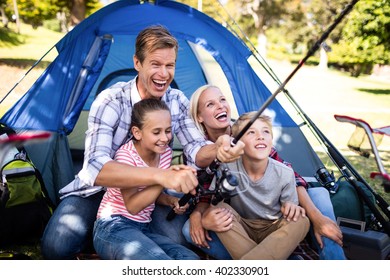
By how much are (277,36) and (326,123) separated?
97.2 ft

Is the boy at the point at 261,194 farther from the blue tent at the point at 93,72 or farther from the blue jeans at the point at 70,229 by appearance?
the blue tent at the point at 93,72

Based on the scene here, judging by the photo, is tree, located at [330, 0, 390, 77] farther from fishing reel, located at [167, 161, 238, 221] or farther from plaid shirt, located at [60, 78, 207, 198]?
fishing reel, located at [167, 161, 238, 221]

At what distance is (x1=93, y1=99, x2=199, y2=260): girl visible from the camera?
68.2 inches

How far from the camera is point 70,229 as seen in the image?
2.00 m

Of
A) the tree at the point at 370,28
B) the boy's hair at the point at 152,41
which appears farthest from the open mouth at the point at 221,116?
the tree at the point at 370,28

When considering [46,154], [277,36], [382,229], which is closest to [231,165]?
[382,229]

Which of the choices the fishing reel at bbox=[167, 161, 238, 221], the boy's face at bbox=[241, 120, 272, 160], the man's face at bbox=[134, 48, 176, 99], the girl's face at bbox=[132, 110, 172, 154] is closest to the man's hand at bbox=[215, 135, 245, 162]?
the fishing reel at bbox=[167, 161, 238, 221]

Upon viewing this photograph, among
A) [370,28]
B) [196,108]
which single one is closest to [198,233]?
[196,108]

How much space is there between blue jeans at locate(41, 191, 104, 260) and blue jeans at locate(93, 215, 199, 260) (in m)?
0.20

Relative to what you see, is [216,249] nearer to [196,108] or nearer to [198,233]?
[198,233]

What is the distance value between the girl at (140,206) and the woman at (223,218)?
3.8 inches

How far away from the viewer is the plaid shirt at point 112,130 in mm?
1875

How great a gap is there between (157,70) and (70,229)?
0.86m
